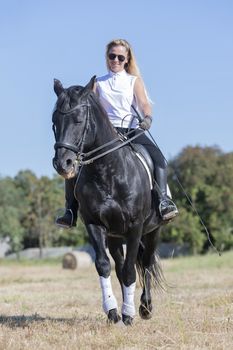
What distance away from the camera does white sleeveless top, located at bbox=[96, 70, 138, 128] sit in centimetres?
825

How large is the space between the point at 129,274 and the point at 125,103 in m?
2.12

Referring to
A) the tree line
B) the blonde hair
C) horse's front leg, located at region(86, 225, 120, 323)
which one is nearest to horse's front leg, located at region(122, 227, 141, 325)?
horse's front leg, located at region(86, 225, 120, 323)

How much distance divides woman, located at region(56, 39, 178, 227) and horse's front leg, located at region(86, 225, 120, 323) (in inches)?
30.5

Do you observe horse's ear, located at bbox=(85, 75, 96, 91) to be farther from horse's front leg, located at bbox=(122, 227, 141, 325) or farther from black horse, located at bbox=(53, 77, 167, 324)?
horse's front leg, located at bbox=(122, 227, 141, 325)

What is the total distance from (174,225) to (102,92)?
60.0 metres

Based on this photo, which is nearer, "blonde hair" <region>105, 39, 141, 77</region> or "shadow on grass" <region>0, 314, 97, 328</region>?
"shadow on grass" <region>0, 314, 97, 328</region>

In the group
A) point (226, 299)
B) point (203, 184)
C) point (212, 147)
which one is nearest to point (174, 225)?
point (203, 184)

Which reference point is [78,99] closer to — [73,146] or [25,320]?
[73,146]

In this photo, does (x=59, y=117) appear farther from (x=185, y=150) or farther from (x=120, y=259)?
(x=185, y=150)

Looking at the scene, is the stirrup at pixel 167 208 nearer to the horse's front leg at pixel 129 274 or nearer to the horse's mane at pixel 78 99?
the horse's front leg at pixel 129 274

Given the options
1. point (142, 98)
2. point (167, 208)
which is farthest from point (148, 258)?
point (142, 98)

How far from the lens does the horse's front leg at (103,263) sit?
7.56 metres

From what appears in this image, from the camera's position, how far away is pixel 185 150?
7294 cm

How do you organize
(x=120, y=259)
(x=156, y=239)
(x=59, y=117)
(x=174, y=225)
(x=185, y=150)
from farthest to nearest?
(x=185, y=150)
(x=174, y=225)
(x=156, y=239)
(x=120, y=259)
(x=59, y=117)
